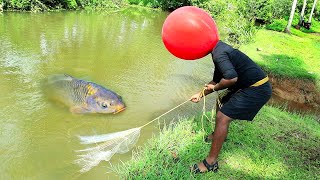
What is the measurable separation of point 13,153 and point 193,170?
3.32 metres

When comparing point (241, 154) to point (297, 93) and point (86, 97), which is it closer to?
point (86, 97)

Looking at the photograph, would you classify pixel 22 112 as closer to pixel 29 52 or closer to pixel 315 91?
pixel 29 52

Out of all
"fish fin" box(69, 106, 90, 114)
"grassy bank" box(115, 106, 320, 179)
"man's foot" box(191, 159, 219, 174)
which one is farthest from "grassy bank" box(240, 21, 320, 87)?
"man's foot" box(191, 159, 219, 174)

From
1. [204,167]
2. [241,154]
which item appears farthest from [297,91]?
[204,167]

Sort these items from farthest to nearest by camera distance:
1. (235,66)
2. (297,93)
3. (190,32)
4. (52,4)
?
1. (52,4)
2. (297,93)
3. (235,66)
4. (190,32)

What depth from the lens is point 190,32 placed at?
3.85m

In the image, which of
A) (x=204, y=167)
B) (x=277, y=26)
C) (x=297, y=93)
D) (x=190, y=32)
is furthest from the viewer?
(x=277, y=26)

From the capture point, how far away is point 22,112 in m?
7.23

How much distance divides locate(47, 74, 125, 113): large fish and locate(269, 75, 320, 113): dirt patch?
4976 millimetres

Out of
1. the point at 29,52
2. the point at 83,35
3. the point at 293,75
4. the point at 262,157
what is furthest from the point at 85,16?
the point at 262,157

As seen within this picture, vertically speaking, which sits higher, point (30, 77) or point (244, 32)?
point (244, 32)

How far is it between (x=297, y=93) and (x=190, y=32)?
736 cm

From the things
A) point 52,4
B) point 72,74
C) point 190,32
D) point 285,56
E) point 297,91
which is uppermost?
point 190,32

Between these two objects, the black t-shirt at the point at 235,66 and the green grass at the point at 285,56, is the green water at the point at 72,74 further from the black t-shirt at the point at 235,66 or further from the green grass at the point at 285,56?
the black t-shirt at the point at 235,66
